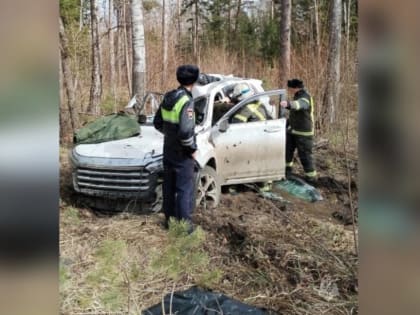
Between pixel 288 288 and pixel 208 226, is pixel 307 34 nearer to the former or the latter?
pixel 208 226

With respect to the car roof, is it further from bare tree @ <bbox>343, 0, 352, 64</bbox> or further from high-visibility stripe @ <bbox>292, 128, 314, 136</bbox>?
bare tree @ <bbox>343, 0, 352, 64</bbox>

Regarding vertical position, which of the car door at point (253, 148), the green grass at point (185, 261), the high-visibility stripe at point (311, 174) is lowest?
the green grass at point (185, 261)

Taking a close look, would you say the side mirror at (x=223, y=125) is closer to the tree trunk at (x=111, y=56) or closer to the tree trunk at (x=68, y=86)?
the tree trunk at (x=111, y=56)

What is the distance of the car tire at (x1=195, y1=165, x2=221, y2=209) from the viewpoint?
3.62m

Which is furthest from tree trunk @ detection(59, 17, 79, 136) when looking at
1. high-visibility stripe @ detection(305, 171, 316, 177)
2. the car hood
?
high-visibility stripe @ detection(305, 171, 316, 177)

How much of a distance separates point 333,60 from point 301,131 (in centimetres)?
48

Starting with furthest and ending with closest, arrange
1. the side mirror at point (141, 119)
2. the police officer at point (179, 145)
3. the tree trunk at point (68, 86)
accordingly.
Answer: the side mirror at point (141, 119) → the police officer at point (179, 145) → the tree trunk at point (68, 86)

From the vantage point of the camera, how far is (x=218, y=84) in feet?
11.8

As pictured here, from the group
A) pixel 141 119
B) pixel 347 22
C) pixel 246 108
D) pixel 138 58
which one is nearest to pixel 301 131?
pixel 246 108

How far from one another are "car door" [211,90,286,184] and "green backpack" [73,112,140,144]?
57cm

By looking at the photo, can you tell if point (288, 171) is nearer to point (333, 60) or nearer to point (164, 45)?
point (333, 60)

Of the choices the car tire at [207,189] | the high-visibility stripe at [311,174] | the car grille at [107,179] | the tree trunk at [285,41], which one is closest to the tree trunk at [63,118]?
the car grille at [107,179]

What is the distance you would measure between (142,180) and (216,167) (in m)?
0.47

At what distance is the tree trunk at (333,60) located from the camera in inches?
140
